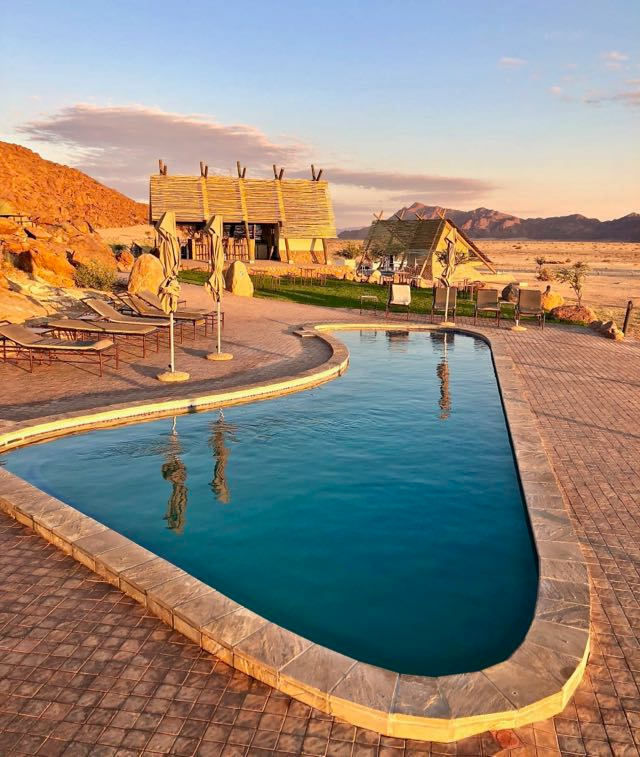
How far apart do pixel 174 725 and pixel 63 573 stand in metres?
Result: 1.94

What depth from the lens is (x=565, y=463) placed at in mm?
7066

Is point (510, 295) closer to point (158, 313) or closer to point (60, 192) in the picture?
point (158, 313)

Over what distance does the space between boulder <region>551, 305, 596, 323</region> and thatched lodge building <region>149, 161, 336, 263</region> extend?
21.4 meters

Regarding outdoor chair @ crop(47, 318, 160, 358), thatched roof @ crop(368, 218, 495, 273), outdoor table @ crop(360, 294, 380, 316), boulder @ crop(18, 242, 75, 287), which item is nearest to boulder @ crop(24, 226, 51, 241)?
boulder @ crop(18, 242, 75, 287)

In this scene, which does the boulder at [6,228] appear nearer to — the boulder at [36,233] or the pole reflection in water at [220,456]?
the boulder at [36,233]

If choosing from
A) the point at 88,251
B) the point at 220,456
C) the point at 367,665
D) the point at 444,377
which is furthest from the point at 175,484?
the point at 88,251

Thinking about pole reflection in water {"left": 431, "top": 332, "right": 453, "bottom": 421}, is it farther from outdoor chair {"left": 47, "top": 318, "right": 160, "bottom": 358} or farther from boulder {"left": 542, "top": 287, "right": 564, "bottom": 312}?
boulder {"left": 542, "top": 287, "right": 564, "bottom": 312}

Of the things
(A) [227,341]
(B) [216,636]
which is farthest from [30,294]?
(B) [216,636]

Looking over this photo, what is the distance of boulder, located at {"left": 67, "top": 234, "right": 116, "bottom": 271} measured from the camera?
22500 millimetres

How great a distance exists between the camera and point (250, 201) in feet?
126

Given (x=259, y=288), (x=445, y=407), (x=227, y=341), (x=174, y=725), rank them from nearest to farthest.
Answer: (x=174, y=725) → (x=445, y=407) → (x=227, y=341) → (x=259, y=288)

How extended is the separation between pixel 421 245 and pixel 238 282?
1574 cm

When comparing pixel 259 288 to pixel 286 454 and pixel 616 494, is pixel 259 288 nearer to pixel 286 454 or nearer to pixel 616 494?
pixel 286 454

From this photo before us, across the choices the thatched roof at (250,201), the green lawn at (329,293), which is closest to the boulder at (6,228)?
the green lawn at (329,293)
